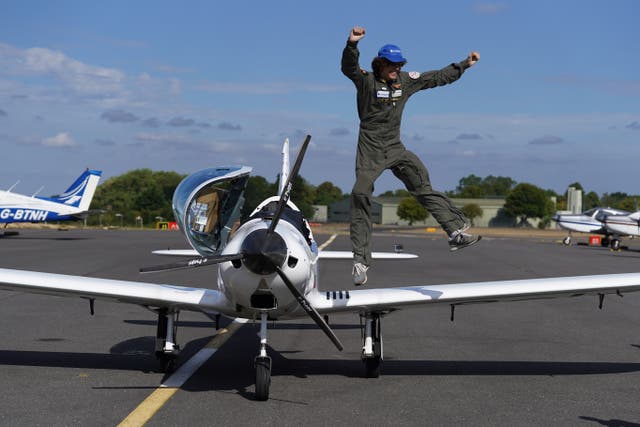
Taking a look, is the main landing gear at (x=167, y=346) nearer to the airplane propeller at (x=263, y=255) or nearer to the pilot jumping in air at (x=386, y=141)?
the airplane propeller at (x=263, y=255)

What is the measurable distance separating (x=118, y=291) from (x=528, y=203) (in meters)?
143

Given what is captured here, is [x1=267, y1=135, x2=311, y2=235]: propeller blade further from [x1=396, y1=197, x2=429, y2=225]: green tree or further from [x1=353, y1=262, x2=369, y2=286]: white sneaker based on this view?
[x1=396, y1=197, x2=429, y2=225]: green tree

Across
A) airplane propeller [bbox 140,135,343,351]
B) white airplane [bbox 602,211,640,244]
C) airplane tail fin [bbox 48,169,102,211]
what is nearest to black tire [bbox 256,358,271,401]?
airplane propeller [bbox 140,135,343,351]

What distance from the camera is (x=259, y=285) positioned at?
21.1 feet

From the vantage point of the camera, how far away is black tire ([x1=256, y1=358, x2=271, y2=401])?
628 cm

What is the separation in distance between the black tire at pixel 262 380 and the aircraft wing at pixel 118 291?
0.94 m

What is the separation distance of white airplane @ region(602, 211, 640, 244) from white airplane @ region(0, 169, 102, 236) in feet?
95.8

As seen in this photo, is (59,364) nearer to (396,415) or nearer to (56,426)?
(56,426)

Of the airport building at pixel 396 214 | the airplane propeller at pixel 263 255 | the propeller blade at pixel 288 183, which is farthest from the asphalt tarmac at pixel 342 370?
the airport building at pixel 396 214

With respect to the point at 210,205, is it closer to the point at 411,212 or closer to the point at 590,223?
the point at 590,223

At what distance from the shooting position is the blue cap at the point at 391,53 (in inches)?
265

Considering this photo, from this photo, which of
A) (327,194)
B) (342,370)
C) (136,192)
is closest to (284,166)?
(342,370)

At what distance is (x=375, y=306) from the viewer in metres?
7.42

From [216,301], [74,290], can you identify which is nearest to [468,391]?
[216,301]
